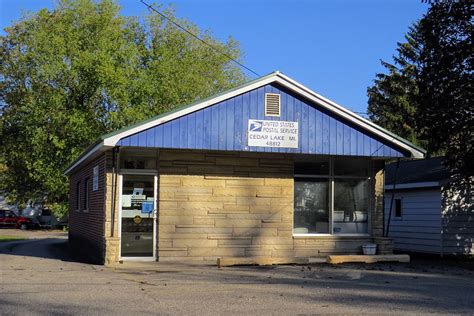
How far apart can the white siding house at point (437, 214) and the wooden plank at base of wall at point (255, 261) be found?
218 inches

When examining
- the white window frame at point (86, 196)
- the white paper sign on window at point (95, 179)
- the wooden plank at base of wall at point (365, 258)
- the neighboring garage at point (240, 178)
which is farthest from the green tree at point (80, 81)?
the wooden plank at base of wall at point (365, 258)

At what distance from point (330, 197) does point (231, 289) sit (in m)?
6.44

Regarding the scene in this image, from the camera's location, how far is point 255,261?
1445cm

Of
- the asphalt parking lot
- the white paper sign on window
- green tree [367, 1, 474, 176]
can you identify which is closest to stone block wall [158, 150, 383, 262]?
the asphalt parking lot

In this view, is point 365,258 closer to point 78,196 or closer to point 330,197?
point 330,197

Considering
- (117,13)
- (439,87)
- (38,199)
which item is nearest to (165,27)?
(117,13)

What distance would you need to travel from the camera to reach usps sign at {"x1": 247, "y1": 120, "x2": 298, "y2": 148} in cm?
1483

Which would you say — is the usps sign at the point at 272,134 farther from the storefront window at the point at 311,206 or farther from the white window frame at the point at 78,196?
the white window frame at the point at 78,196

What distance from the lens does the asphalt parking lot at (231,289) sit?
8.55 m

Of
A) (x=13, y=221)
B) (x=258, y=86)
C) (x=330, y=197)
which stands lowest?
(x=13, y=221)

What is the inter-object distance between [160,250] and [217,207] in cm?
185

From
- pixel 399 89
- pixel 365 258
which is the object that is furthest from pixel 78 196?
pixel 399 89

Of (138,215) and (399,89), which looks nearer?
(138,215)

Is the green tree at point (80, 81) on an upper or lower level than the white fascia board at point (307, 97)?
upper
